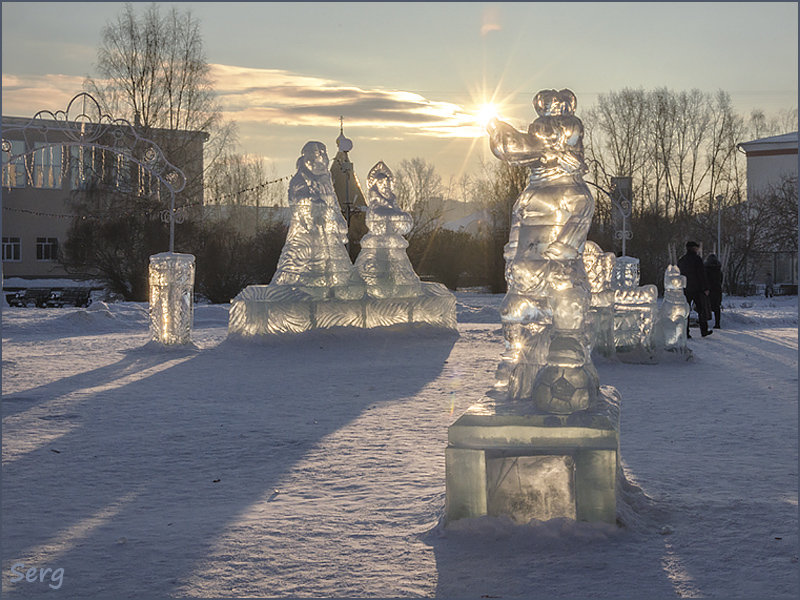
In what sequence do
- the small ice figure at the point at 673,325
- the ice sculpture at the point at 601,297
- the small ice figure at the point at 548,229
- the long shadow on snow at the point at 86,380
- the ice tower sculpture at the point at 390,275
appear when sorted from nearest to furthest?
1. the small ice figure at the point at 548,229
2. the long shadow on snow at the point at 86,380
3. the ice sculpture at the point at 601,297
4. the small ice figure at the point at 673,325
5. the ice tower sculpture at the point at 390,275

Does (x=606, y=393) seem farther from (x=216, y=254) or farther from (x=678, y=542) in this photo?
(x=216, y=254)

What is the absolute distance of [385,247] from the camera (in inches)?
644

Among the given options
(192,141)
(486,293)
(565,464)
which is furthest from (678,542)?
(192,141)

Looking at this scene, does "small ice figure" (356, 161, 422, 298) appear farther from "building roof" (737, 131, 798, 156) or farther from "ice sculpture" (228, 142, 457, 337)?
"building roof" (737, 131, 798, 156)

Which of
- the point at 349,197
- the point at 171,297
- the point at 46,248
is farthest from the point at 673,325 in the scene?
the point at 46,248

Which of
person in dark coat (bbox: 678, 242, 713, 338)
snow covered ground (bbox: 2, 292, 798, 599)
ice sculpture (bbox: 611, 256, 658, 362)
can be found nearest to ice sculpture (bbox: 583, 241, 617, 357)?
ice sculpture (bbox: 611, 256, 658, 362)

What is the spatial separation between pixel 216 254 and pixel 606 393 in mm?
24064

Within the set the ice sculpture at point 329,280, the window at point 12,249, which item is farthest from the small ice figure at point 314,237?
the window at point 12,249

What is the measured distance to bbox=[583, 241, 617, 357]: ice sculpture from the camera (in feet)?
41.3

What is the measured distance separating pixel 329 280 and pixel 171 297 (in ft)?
9.25

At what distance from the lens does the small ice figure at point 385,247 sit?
1603 cm

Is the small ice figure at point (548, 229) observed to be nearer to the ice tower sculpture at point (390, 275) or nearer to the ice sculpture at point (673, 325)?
the ice sculpture at point (673, 325)

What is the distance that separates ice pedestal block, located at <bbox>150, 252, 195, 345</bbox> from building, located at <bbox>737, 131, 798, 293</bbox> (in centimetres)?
3798

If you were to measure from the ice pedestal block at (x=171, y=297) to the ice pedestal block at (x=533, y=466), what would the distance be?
379 inches
